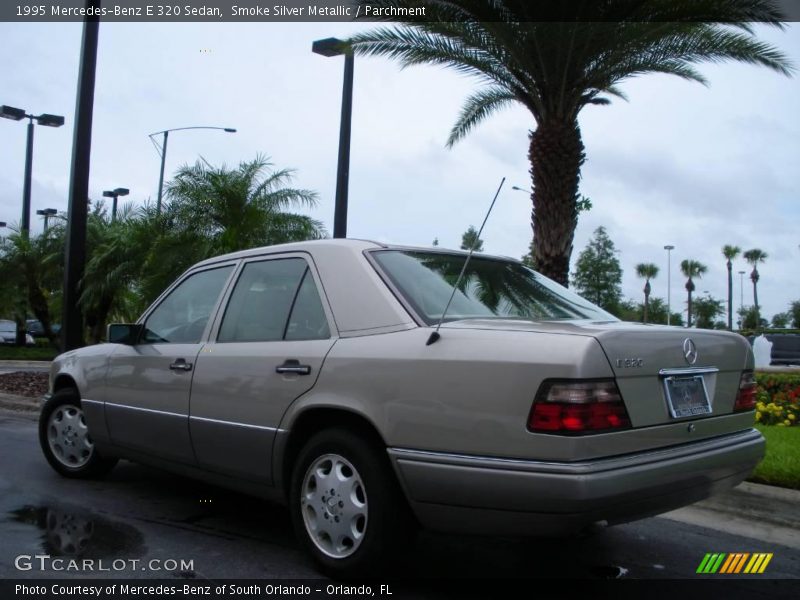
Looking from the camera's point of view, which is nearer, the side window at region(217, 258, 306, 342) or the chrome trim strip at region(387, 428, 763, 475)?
the chrome trim strip at region(387, 428, 763, 475)

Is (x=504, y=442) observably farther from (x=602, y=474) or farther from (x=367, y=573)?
(x=367, y=573)

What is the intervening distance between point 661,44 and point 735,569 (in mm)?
7566

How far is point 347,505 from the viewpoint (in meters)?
3.54

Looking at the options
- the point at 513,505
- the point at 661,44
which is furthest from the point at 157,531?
the point at 661,44

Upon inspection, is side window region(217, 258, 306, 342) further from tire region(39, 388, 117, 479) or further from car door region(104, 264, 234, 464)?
tire region(39, 388, 117, 479)

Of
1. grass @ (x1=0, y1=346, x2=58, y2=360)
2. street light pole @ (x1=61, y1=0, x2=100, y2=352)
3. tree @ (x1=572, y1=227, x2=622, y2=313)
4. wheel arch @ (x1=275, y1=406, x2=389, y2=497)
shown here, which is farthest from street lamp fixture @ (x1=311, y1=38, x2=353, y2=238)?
tree @ (x1=572, y1=227, x2=622, y2=313)

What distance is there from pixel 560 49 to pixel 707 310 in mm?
83423

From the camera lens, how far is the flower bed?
8680 mm

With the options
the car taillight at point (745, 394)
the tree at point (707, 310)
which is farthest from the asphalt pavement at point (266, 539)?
the tree at point (707, 310)

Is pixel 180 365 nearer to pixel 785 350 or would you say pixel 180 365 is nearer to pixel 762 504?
pixel 762 504

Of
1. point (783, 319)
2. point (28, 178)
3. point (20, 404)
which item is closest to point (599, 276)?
point (28, 178)

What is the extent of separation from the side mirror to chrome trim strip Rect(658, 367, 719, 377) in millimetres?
3377

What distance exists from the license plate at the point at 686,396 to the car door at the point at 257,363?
1.58m

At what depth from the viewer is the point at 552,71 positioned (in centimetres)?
990
